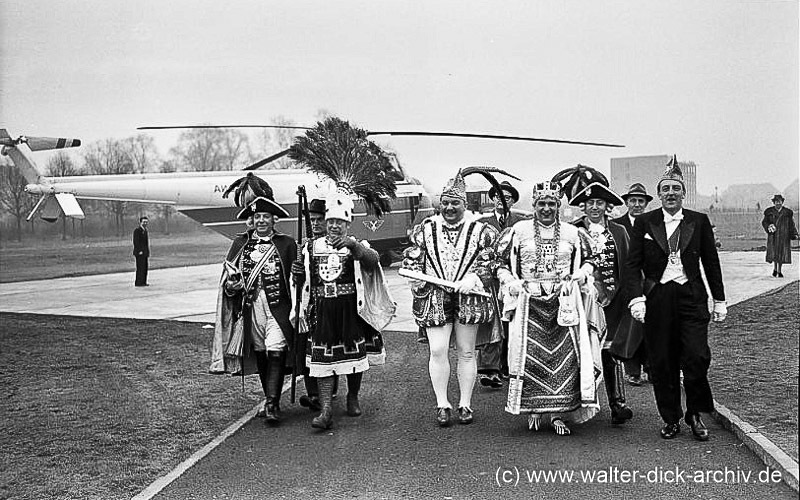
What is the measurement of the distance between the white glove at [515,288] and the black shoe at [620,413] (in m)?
0.99

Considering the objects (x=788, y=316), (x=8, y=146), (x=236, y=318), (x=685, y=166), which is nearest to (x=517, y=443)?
(x=236, y=318)

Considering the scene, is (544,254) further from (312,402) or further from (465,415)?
(312,402)

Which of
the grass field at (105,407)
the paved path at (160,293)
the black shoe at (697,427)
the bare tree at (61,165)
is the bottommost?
the paved path at (160,293)

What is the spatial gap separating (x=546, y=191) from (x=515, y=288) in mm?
637

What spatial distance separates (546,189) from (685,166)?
7.17 feet

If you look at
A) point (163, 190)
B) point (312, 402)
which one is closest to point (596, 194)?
point (312, 402)

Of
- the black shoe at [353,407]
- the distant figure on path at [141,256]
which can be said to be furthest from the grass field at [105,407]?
the distant figure on path at [141,256]

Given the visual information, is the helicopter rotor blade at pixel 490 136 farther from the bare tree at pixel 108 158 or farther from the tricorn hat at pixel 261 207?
the bare tree at pixel 108 158

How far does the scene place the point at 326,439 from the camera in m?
5.18

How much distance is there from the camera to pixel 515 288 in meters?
5.16

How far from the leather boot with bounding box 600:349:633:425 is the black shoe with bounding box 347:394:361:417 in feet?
5.51

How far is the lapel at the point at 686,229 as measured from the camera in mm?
4953

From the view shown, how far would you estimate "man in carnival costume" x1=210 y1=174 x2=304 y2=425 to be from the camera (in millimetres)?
5629

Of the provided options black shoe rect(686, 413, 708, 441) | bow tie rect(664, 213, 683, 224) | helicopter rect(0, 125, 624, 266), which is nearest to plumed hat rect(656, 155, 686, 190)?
bow tie rect(664, 213, 683, 224)
